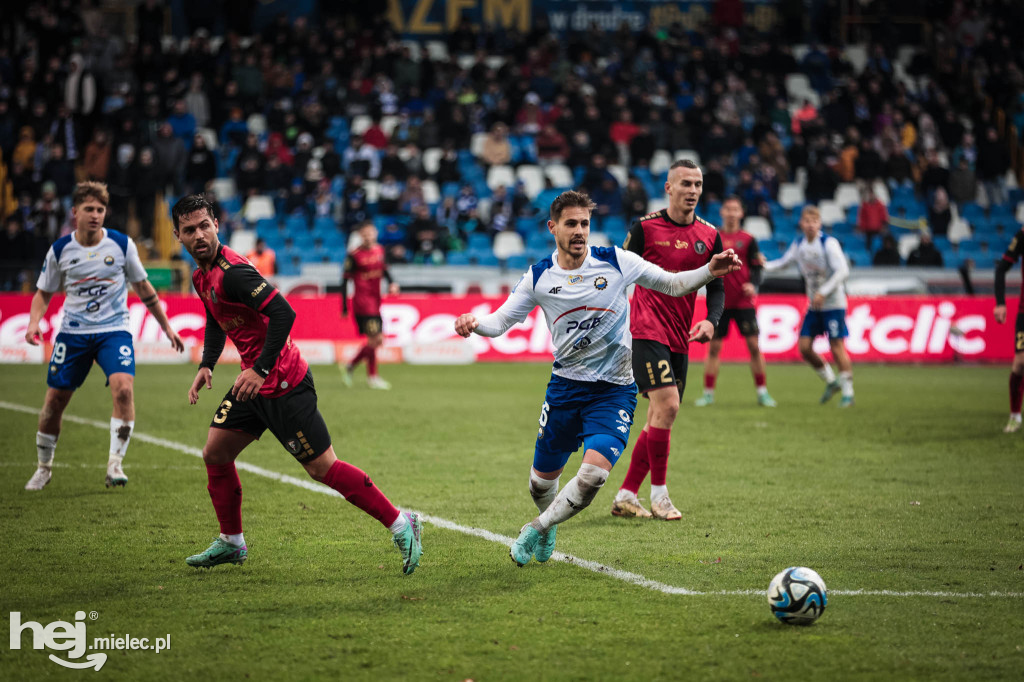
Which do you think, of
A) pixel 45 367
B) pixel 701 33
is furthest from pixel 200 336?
pixel 701 33

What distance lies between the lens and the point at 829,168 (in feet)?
85.0

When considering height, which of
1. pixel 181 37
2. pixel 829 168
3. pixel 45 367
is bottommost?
pixel 45 367

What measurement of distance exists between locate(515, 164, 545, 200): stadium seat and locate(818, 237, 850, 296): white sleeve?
488 inches

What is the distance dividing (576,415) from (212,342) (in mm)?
2162

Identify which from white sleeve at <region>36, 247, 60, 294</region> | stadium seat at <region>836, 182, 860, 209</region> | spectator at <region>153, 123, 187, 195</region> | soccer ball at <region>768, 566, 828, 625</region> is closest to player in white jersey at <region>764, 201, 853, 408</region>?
white sleeve at <region>36, 247, 60, 294</region>

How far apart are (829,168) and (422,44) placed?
40.7 ft

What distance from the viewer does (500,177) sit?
25.6 m

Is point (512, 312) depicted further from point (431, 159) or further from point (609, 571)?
point (431, 159)

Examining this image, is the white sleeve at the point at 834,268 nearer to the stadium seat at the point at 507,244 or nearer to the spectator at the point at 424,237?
the stadium seat at the point at 507,244

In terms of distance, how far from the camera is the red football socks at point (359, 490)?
5.62 metres

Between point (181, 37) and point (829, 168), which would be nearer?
point (829, 168)

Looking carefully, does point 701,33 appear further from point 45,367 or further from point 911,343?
point 45,367

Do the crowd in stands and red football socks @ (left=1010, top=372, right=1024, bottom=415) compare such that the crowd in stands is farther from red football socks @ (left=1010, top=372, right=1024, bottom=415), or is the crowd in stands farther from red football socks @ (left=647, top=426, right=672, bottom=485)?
red football socks @ (left=647, top=426, right=672, bottom=485)

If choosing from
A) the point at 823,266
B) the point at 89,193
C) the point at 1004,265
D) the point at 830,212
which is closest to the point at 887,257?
the point at 830,212
